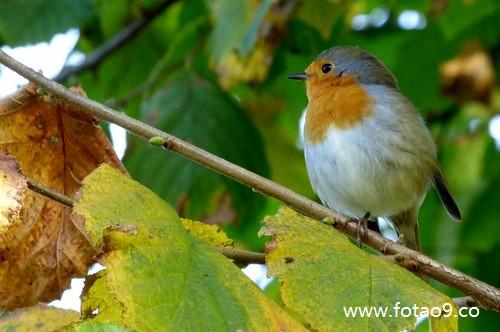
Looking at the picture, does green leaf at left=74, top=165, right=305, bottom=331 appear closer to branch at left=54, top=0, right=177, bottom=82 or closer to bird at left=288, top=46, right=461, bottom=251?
bird at left=288, top=46, right=461, bottom=251

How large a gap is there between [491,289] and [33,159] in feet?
4.16

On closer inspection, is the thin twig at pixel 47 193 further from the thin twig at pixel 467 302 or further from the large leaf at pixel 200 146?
the large leaf at pixel 200 146

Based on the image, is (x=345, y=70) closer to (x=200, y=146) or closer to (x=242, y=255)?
(x=200, y=146)

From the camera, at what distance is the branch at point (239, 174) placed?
2256 millimetres

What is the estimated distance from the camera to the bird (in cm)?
465

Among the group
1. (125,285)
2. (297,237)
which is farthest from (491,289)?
(125,285)

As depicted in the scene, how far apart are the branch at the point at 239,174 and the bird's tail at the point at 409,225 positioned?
2662 mm

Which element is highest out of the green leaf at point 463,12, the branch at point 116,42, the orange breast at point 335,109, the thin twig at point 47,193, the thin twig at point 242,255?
the branch at point 116,42

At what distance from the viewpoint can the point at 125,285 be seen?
1.93 m

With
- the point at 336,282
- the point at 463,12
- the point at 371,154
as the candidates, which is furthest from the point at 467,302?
the point at 463,12

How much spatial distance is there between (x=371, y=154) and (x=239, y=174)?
2.39m

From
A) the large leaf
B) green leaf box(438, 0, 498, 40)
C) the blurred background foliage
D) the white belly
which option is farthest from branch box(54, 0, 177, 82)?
the white belly

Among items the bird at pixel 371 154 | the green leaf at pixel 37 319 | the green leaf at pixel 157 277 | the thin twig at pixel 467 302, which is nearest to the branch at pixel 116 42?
the bird at pixel 371 154

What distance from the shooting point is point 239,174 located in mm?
2338
